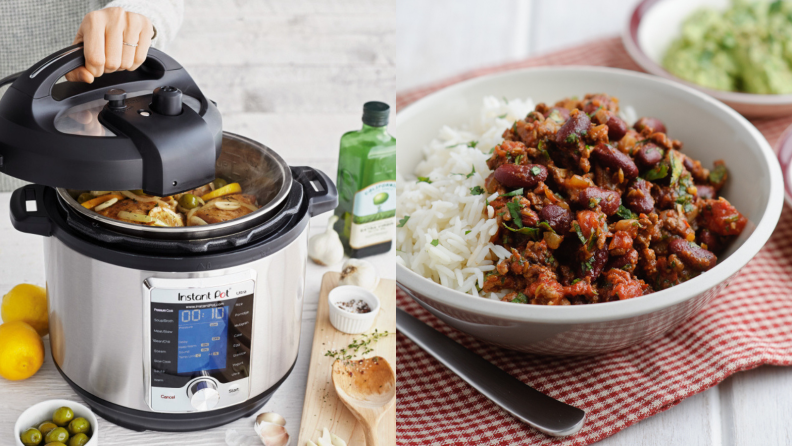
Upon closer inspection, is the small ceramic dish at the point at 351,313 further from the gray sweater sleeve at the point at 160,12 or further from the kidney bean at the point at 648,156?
the gray sweater sleeve at the point at 160,12

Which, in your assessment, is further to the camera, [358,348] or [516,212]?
[358,348]

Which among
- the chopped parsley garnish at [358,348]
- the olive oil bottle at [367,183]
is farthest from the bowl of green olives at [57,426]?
the olive oil bottle at [367,183]

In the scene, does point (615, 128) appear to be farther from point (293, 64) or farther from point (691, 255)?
point (293, 64)

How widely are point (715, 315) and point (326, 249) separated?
0.97 m

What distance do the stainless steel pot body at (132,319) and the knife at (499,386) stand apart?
247 millimetres

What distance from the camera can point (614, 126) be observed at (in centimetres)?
145

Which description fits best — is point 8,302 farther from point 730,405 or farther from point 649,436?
point 730,405

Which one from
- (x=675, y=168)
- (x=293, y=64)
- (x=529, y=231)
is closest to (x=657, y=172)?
Answer: (x=675, y=168)

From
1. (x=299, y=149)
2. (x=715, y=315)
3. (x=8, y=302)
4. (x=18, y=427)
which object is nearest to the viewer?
(x=18, y=427)

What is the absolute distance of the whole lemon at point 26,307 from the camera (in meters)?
1.39

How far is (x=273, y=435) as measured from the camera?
1.25 meters

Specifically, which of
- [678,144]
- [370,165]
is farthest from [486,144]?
[678,144]

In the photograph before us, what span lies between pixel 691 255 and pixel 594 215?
0.79 ft

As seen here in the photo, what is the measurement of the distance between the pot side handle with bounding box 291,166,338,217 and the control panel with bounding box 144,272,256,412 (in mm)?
186
